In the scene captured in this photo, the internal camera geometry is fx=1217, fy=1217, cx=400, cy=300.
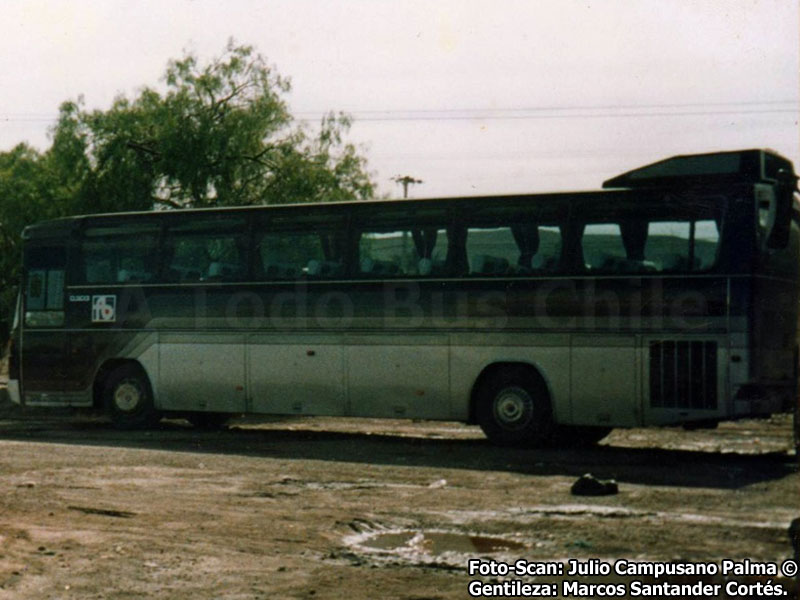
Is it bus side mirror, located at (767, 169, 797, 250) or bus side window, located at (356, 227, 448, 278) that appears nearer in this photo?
bus side mirror, located at (767, 169, 797, 250)

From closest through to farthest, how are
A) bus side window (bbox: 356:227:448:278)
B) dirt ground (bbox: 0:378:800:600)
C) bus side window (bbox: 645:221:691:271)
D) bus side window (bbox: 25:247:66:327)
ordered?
dirt ground (bbox: 0:378:800:600)
bus side window (bbox: 645:221:691:271)
bus side window (bbox: 356:227:448:278)
bus side window (bbox: 25:247:66:327)

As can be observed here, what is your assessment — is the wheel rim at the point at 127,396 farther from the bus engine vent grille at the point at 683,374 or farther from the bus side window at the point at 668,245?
the bus side window at the point at 668,245

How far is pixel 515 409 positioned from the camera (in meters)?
16.6

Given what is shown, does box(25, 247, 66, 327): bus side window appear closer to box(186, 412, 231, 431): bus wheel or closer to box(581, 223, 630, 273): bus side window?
box(186, 412, 231, 431): bus wheel

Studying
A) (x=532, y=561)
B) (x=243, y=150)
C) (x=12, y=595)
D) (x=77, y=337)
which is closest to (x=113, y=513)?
(x=12, y=595)

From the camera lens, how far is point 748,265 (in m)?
14.7

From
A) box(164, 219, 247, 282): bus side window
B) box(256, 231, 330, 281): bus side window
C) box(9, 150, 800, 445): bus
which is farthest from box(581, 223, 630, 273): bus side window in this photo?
box(164, 219, 247, 282): bus side window

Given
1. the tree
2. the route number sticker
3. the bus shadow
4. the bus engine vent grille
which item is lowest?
the bus shadow

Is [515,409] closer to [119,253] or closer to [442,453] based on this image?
[442,453]

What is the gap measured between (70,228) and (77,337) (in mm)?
1878

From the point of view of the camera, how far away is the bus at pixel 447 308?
1505 centimetres

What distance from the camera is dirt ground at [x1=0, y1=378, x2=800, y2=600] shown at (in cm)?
788

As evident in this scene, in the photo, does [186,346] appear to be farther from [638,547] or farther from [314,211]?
[638,547]

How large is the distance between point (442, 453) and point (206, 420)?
21.8 ft
